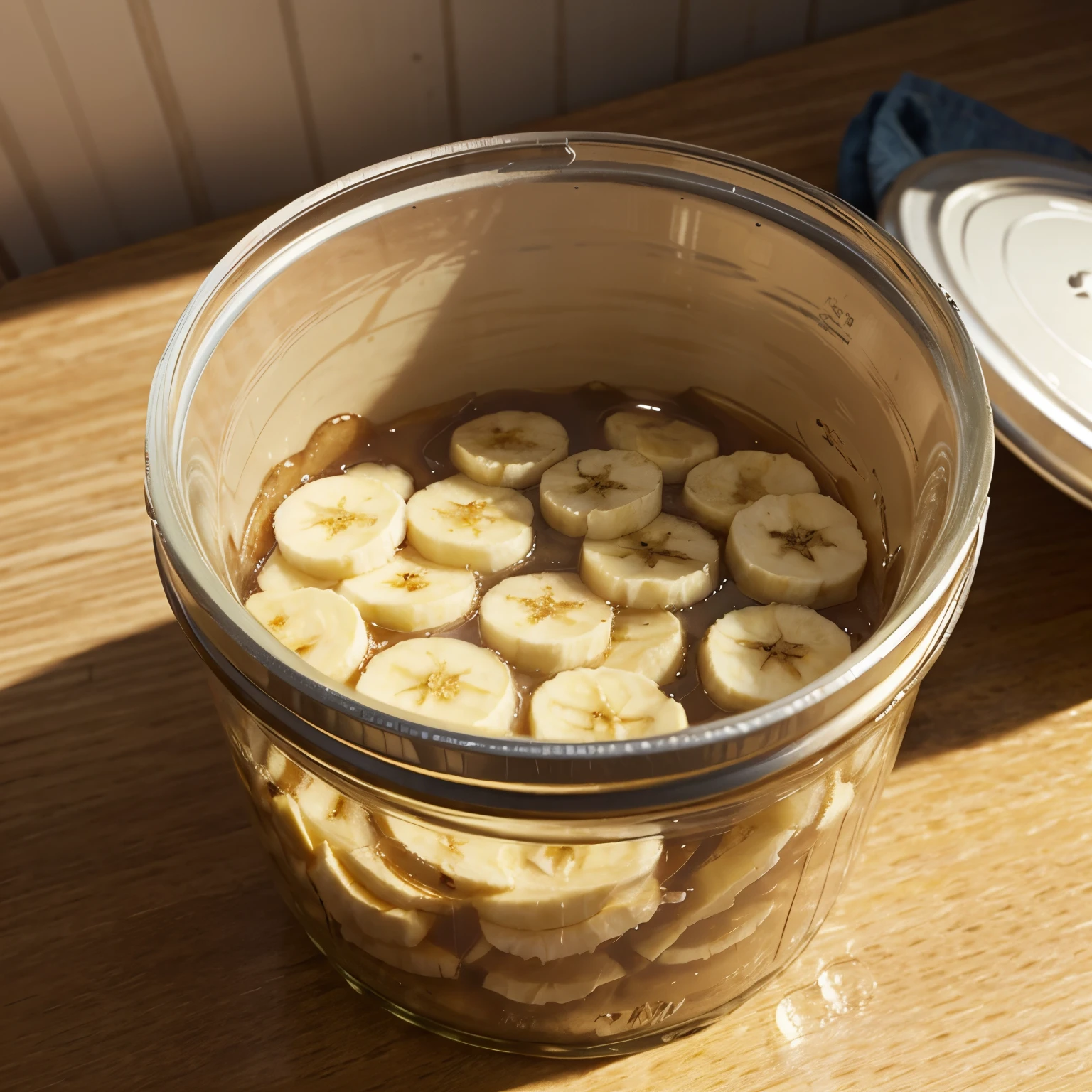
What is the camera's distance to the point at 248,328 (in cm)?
51

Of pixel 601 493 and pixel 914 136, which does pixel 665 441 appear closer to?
pixel 601 493

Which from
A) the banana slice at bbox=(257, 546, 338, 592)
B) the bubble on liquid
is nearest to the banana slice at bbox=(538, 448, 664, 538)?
the banana slice at bbox=(257, 546, 338, 592)

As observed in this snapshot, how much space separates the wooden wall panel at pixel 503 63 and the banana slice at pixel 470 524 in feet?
1.54

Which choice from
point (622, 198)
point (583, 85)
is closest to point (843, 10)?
point (583, 85)

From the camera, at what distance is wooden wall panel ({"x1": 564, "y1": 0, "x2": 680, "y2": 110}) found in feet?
3.02

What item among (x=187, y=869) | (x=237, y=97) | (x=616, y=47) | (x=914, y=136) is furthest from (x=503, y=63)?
(x=187, y=869)

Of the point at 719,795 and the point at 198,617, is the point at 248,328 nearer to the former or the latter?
the point at 198,617

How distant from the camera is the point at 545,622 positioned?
51 cm

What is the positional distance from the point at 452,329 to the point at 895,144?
372 millimetres

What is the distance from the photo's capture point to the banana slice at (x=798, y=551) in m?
0.53

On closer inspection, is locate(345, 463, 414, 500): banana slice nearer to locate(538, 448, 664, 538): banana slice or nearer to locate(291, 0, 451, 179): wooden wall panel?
locate(538, 448, 664, 538): banana slice

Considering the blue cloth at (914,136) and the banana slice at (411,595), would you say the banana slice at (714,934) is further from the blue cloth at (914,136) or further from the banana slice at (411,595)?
the blue cloth at (914,136)

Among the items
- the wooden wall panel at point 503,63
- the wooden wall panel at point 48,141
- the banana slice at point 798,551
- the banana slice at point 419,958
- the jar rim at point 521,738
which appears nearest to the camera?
the jar rim at point 521,738

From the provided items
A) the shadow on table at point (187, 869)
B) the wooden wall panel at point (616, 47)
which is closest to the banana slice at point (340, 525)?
the shadow on table at point (187, 869)
